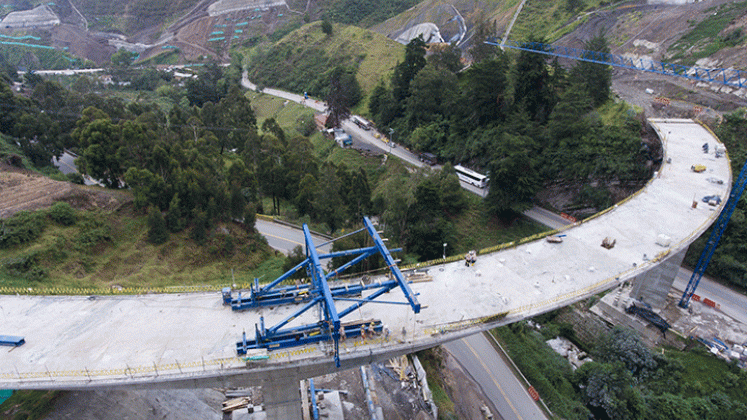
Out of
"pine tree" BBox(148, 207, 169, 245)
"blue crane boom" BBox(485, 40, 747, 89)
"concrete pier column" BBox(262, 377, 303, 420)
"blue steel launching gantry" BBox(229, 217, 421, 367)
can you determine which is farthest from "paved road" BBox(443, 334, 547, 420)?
"blue crane boom" BBox(485, 40, 747, 89)

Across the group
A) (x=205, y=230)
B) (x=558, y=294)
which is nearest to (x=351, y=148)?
(x=205, y=230)

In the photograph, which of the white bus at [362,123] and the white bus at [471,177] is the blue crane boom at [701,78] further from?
the white bus at [362,123]

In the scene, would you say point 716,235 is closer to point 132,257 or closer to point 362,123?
point 132,257

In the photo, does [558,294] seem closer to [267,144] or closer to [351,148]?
[267,144]

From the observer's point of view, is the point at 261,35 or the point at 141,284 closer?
the point at 141,284

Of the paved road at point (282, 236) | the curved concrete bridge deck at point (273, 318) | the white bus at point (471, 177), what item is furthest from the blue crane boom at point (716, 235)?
the paved road at point (282, 236)
